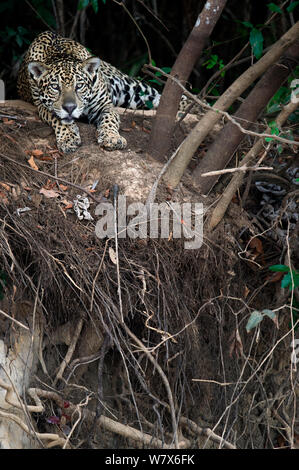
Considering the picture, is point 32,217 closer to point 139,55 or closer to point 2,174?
point 2,174

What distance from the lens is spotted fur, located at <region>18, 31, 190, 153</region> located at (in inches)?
212

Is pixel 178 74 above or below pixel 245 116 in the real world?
above

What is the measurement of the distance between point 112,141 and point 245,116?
952mm

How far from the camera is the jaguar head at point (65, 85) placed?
5.51m

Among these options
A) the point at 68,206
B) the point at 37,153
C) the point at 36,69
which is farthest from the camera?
the point at 36,69

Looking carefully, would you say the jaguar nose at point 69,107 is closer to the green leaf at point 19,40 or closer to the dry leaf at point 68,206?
the dry leaf at point 68,206

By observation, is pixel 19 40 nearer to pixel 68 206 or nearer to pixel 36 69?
pixel 36 69

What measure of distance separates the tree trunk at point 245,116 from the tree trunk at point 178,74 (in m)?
0.32

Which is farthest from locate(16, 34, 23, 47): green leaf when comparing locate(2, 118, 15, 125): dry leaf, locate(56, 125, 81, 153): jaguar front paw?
locate(56, 125, 81, 153): jaguar front paw

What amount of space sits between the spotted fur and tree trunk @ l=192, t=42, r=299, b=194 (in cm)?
64

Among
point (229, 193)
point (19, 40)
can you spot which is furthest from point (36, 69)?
point (229, 193)

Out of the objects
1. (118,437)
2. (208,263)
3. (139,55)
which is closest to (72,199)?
(208,263)

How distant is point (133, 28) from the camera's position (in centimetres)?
809

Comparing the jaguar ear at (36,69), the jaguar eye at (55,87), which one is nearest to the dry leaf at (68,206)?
the jaguar eye at (55,87)
